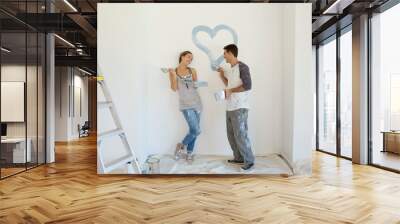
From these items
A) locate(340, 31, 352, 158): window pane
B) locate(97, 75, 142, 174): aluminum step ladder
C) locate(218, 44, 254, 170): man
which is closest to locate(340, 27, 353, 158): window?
locate(340, 31, 352, 158): window pane

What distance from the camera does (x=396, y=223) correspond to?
289 centimetres

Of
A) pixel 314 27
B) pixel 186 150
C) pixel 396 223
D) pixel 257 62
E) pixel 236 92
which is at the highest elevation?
pixel 314 27

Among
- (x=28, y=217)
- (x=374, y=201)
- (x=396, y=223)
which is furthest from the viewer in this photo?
(x=374, y=201)

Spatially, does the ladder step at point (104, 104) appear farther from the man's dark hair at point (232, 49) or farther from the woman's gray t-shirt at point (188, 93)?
the man's dark hair at point (232, 49)

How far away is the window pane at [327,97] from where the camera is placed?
25.2ft

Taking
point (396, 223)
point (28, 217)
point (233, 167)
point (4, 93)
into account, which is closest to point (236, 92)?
point (233, 167)

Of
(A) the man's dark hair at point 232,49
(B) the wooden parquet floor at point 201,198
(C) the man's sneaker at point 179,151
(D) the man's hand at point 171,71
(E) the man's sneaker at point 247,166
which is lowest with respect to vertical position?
(B) the wooden parquet floor at point 201,198

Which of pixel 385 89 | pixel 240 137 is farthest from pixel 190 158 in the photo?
pixel 385 89

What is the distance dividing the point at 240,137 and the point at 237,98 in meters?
0.54

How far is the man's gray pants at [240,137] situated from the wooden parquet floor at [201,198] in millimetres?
303

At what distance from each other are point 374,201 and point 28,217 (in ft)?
11.0

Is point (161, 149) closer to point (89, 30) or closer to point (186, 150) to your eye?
point (186, 150)

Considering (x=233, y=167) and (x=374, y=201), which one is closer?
(x=374, y=201)

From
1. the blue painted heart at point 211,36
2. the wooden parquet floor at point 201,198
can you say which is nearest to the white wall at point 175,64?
the blue painted heart at point 211,36
